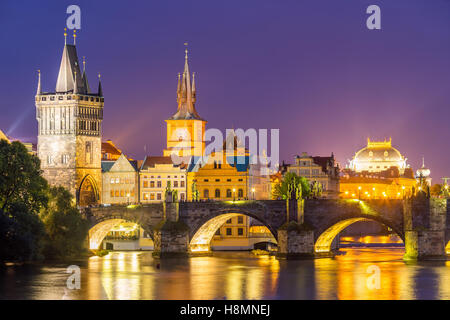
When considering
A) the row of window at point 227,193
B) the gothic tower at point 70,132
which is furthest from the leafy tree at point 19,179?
the row of window at point 227,193

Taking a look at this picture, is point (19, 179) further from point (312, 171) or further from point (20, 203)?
point (312, 171)

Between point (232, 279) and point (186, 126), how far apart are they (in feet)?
267

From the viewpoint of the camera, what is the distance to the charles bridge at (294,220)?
118 metres

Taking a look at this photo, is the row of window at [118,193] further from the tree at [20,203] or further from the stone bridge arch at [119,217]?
the tree at [20,203]

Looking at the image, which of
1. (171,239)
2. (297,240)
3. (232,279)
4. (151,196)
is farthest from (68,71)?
(232,279)

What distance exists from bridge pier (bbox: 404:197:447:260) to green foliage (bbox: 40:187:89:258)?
35.4m

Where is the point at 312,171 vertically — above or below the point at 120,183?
above

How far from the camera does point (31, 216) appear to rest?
11256 centimetres

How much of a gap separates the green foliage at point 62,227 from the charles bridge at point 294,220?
30.2 ft

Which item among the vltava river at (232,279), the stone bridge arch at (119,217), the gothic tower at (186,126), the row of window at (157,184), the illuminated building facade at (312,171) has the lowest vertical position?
the vltava river at (232,279)

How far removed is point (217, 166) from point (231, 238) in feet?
40.5

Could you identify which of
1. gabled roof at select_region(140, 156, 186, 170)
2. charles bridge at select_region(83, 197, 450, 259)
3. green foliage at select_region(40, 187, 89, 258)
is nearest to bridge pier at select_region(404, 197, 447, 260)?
charles bridge at select_region(83, 197, 450, 259)

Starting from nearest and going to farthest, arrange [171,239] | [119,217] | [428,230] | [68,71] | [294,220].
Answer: [428,230], [294,220], [171,239], [119,217], [68,71]

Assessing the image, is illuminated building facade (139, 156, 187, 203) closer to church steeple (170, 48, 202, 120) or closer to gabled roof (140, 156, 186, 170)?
gabled roof (140, 156, 186, 170)
